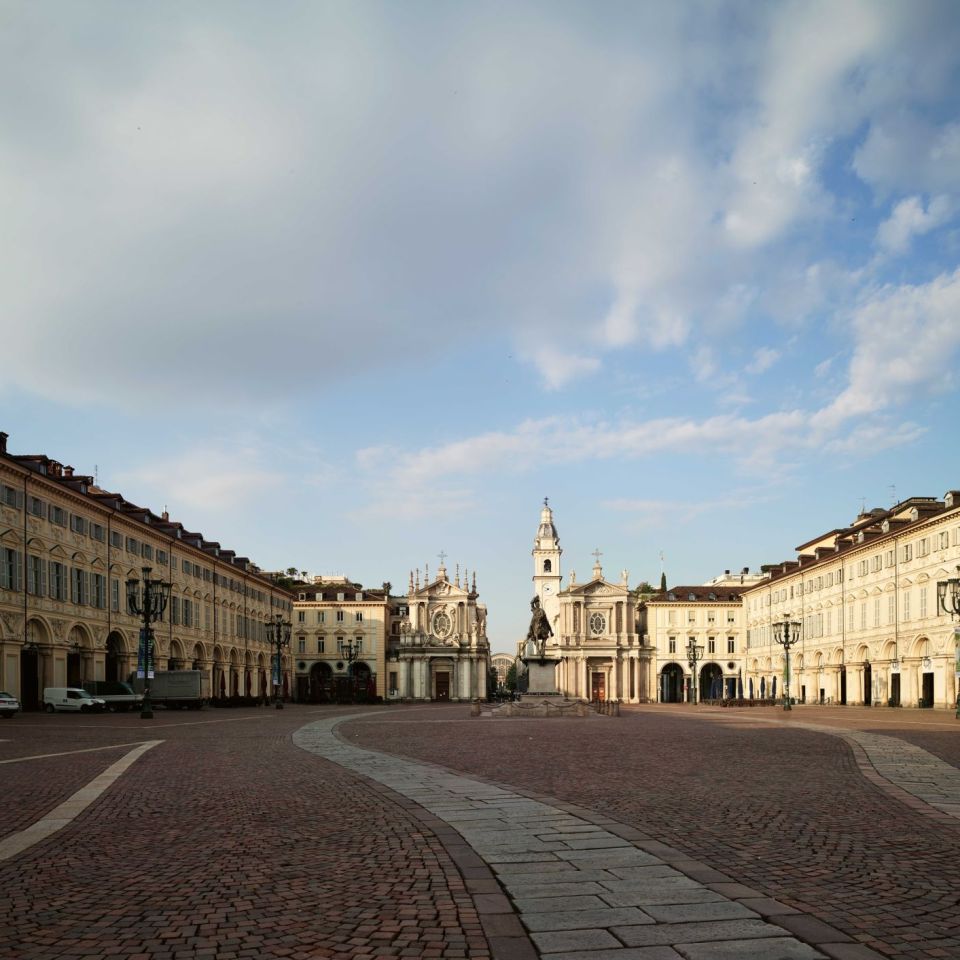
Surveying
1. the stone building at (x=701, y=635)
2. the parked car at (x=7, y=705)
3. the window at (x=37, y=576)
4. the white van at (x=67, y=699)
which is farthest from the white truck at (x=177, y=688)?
the stone building at (x=701, y=635)

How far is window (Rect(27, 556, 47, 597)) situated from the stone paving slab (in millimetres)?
44451

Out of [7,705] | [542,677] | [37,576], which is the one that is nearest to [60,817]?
[7,705]

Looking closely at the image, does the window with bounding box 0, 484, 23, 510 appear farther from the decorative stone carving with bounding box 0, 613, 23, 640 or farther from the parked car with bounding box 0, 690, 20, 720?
the parked car with bounding box 0, 690, 20, 720

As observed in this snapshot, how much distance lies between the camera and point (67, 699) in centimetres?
5125

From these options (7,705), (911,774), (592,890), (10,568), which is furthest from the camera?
(10,568)

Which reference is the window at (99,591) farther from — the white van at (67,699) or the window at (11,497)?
the window at (11,497)

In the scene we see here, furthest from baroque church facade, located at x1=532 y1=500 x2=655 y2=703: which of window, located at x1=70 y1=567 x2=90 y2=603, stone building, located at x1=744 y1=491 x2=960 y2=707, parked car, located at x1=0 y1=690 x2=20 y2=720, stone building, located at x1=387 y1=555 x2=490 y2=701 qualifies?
parked car, located at x1=0 y1=690 x2=20 y2=720

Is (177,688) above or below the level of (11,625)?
below

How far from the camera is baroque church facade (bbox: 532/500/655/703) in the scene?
11700cm

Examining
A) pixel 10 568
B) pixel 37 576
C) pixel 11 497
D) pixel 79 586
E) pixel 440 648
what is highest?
pixel 11 497

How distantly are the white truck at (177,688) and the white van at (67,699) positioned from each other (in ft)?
36.5

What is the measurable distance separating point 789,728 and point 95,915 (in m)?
33.0

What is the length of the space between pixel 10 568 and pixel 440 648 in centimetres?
7121

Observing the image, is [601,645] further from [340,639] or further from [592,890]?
[592,890]
